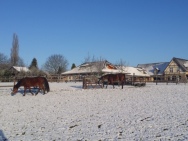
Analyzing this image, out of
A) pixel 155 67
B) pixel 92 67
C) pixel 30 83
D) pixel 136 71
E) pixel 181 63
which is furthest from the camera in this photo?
pixel 155 67

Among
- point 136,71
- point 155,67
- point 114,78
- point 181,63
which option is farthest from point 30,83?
point 155,67

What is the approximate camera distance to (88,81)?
24.9m

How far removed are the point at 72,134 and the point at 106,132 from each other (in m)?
1.12

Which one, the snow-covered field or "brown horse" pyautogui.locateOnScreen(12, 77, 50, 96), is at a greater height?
"brown horse" pyautogui.locateOnScreen(12, 77, 50, 96)

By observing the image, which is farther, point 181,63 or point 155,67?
point 155,67


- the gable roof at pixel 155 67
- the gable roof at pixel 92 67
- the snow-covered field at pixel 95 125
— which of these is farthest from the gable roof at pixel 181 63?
the snow-covered field at pixel 95 125

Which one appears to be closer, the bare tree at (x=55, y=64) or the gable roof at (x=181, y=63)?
the gable roof at (x=181, y=63)

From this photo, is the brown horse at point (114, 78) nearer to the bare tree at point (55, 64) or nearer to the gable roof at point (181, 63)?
the gable roof at point (181, 63)

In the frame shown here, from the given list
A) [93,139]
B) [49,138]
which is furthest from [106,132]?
[49,138]

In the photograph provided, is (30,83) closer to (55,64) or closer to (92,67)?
(92,67)

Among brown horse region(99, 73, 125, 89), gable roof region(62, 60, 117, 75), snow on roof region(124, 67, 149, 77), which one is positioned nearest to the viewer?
brown horse region(99, 73, 125, 89)

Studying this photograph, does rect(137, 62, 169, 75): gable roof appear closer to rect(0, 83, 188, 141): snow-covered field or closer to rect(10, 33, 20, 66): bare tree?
rect(10, 33, 20, 66): bare tree

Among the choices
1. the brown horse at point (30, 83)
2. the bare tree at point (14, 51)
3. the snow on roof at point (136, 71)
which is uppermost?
the bare tree at point (14, 51)

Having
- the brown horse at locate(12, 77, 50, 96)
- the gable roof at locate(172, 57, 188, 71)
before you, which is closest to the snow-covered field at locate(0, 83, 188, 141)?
the brown horse at locate(12, 77, 50, 96)
